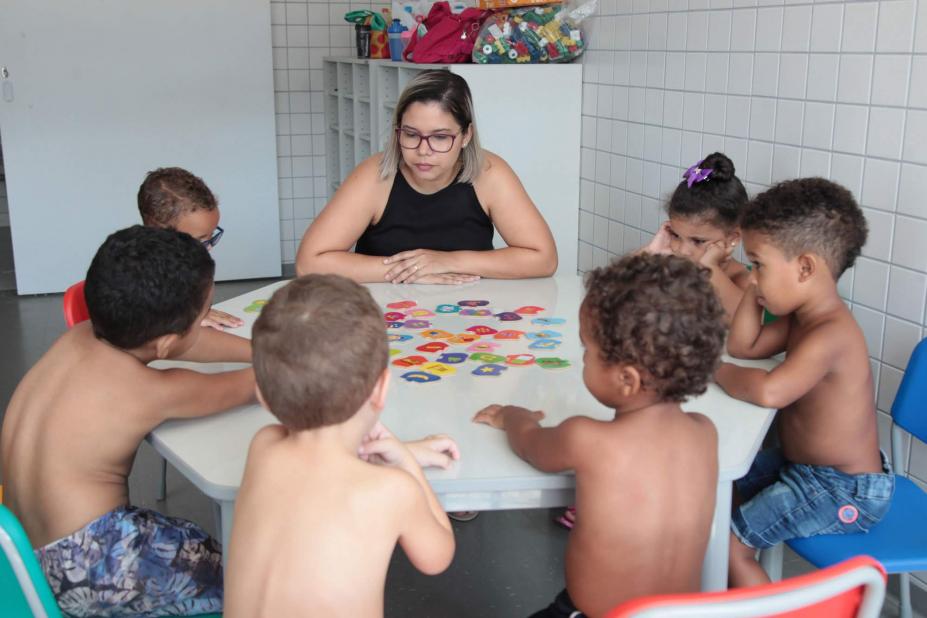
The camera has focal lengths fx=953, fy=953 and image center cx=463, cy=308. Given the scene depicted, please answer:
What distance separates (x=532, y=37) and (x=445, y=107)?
1.46 meters

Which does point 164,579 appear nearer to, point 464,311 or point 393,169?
point 464,311

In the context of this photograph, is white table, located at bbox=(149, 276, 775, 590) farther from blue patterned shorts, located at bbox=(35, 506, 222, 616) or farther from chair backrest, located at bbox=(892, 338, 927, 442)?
chair backrest, located at bbox=(892, 338, 927, 442)

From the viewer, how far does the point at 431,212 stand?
111 inches

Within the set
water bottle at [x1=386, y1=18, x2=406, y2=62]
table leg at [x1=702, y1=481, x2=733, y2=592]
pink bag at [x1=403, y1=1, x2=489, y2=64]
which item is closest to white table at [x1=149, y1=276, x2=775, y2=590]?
table leg at [x1=702, y1=481, x2=733, y2=592]

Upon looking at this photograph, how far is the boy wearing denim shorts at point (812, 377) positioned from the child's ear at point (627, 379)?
0.43 meters

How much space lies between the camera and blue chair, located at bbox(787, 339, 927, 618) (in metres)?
1.83

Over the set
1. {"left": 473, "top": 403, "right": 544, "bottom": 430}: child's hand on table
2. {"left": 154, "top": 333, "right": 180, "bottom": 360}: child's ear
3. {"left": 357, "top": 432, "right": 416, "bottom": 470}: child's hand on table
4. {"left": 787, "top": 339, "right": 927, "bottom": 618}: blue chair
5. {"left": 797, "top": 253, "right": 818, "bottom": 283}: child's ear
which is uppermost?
{"left": 797, "top": 253, "right": 818, "bottom": 283}: child's ear

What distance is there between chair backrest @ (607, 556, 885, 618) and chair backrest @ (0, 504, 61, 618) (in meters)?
0.76

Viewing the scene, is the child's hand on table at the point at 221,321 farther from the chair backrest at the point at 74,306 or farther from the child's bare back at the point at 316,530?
the child's bare back at the point at 316,530

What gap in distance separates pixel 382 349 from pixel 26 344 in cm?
403

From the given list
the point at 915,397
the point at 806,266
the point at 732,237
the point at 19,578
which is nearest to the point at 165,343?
the point at 19,578

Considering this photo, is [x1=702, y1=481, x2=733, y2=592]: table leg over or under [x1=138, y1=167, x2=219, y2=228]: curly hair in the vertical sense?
under

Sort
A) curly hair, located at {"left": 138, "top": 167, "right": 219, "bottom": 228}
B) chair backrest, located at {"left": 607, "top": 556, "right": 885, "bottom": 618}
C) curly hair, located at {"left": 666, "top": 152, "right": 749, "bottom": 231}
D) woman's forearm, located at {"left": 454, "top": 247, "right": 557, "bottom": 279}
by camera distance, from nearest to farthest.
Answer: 1. chair backrest, located at {"left": 607, "top": 556, "right": 885, "bottom": 618}
2. curly hair, located at {"left": 666, "top": 152, "right": 749, "bottom": 231}
3. curly hair, located at {"left": 138, "top": 167, "right": 219, "bottom": 228}
4. woman's forearm, located at {"left": 454, "top": 247, "right": 557, "bottom": 279}

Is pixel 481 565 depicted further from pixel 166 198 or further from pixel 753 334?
pixel 166 198
